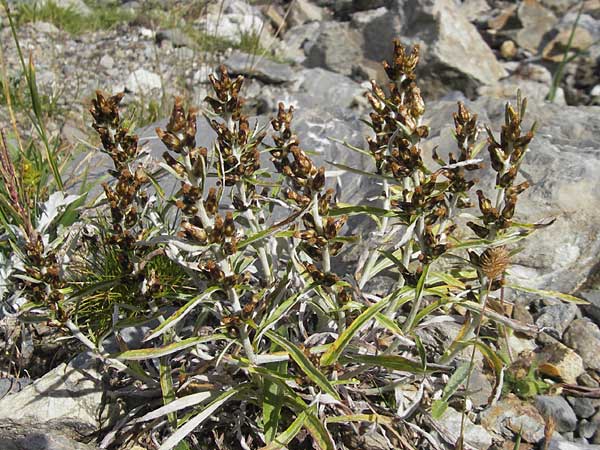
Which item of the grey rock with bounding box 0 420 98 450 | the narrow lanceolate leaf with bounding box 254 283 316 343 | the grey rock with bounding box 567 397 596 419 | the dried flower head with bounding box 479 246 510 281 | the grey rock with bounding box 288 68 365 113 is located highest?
the dried flower head with bounding box 479 246 510 281

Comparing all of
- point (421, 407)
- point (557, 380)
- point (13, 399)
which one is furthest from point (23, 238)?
point (557, 380)

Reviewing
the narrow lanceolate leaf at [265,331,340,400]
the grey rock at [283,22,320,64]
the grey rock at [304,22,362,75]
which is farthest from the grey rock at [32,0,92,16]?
the narrow lanceolate leaf at [265,331,340,400]

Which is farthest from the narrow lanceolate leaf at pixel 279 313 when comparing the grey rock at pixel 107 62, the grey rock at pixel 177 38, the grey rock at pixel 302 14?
the grey rock at pixel 302 14

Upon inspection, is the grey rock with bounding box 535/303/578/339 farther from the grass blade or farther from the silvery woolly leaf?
the silvery woolly leaf

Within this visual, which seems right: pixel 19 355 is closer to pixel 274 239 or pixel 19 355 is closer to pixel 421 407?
pixel 274 239

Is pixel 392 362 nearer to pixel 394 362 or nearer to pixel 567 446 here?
pixel 394 362

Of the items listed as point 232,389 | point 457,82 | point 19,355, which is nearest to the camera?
point 232,389

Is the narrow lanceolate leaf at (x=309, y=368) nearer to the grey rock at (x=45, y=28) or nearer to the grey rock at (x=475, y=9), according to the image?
the grey rock at (x=45, y=28)
